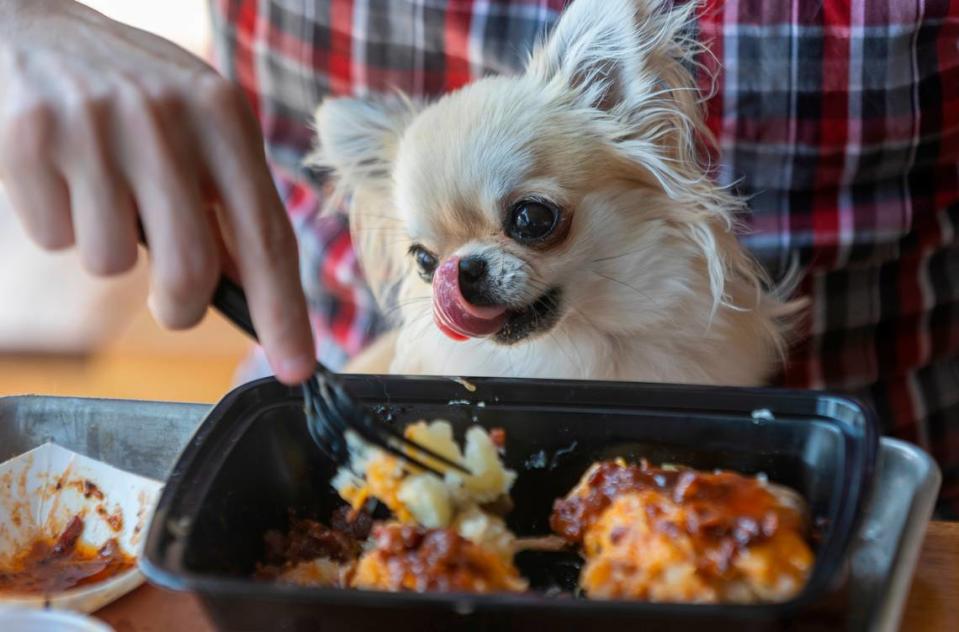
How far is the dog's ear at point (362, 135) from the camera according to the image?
1.52 meters

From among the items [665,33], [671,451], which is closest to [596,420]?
[671,451]

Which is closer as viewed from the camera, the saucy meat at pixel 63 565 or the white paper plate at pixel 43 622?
the white paper plate at pixel 43 622

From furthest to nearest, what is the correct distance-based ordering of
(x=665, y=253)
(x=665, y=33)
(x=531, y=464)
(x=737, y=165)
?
(x=737, y=165) → (x=665, y=253) → (x=665, y=33) → (x=531, y=464)

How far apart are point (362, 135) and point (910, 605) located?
1006mm

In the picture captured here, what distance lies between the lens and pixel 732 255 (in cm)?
140

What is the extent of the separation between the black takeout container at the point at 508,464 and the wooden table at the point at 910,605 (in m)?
0.08

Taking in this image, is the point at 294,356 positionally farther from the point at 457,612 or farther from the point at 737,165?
the point at 737,165

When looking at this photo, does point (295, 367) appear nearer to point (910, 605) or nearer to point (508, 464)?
point (508, 464)

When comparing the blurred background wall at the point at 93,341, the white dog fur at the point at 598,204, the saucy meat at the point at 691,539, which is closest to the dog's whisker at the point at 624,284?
the white dog fur at the point at 598,204

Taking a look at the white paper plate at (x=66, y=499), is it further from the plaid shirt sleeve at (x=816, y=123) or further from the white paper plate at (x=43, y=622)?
the plaid shirt sleeve at (x=816, y=123)

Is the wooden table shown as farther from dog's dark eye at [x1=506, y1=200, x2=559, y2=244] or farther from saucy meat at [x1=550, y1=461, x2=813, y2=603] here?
dog's dark eye at [x1=506, y1=200, x2=559, y2=244]

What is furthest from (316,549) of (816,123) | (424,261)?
(816,123)

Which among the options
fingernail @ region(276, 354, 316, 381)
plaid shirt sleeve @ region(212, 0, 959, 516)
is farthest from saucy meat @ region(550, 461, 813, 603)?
plaid shirt sleeve @ region(212, 0, 959, 516)

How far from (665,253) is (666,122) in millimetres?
184
